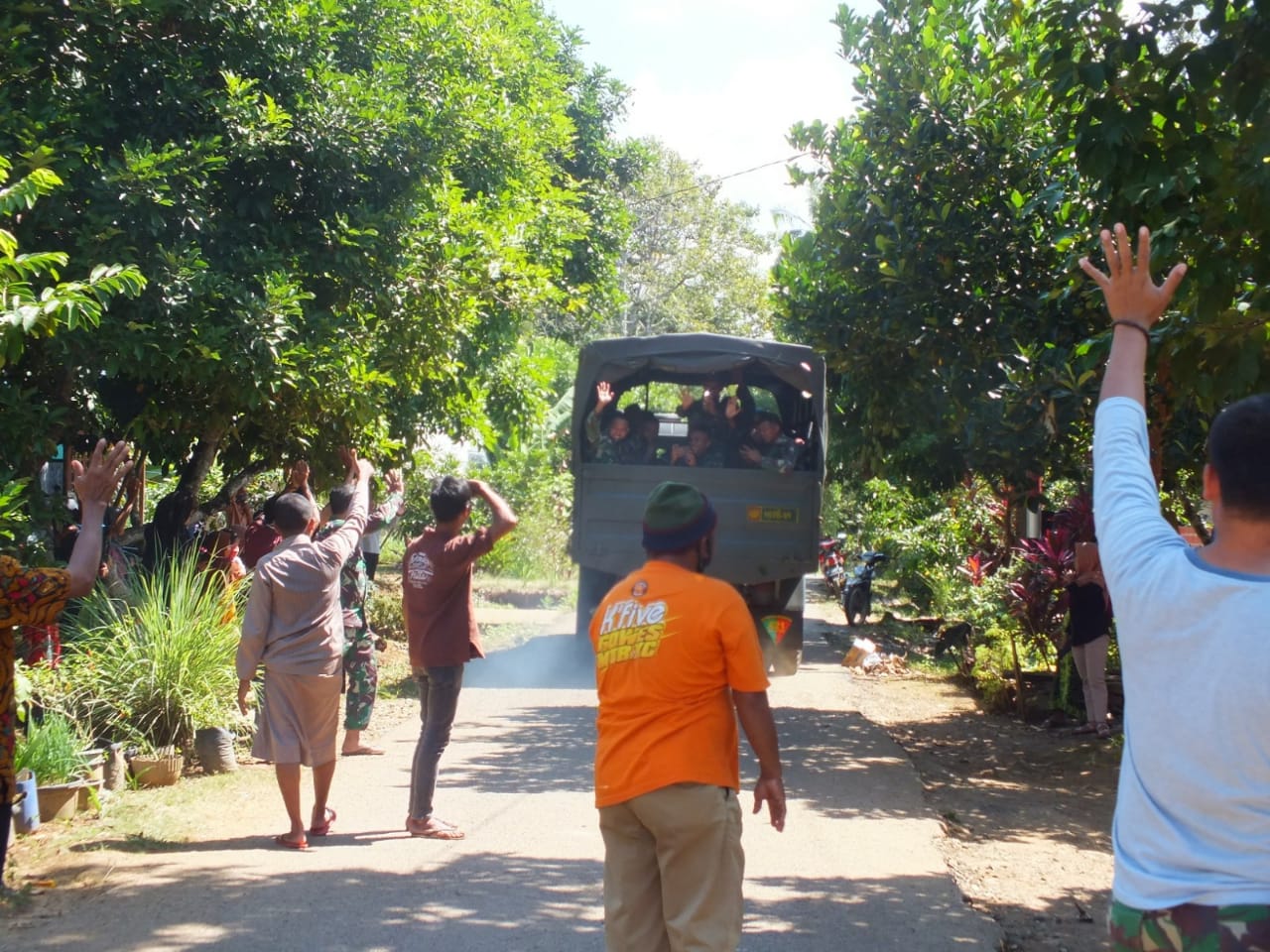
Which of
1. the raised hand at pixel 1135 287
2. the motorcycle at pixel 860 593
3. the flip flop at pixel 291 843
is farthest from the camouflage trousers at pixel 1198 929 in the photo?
the motorcycle at pixel 860 593

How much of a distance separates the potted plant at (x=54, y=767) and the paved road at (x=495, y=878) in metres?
0.71

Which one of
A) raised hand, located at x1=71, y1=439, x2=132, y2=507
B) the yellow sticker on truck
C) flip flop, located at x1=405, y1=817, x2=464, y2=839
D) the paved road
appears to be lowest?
the paved road

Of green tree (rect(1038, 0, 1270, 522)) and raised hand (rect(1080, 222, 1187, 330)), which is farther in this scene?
green tree (rect(1038, 0, 1270, 522))

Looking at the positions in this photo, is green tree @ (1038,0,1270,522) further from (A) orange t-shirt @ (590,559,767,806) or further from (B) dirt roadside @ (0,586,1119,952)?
(A) orange t-shirt @ (590,559,767,806)

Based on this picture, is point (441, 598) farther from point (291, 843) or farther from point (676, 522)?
point (676, 522)

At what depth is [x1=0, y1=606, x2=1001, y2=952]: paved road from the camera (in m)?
5.25

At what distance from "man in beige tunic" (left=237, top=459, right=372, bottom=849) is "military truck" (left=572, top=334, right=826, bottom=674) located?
195 inches

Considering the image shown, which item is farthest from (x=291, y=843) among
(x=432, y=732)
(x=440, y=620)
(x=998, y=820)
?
(x=998, y=820)

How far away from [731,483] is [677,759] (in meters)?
7.63

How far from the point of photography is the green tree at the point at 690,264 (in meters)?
37.5

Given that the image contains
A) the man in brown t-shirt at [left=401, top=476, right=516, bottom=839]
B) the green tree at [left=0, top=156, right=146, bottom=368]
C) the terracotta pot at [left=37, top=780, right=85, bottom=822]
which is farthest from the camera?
the terracotta pot at [left=37, top=780, right=85, bottom=822]

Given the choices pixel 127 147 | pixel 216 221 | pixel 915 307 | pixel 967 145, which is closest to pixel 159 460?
pixel 216 221

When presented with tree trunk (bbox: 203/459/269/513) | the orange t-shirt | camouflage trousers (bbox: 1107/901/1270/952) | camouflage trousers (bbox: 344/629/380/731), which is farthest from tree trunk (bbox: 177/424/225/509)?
camouflage trousers (bbox: 1107/901/1270/952)

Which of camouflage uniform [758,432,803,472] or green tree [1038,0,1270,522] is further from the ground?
green tree [1038,0,1270,522]
